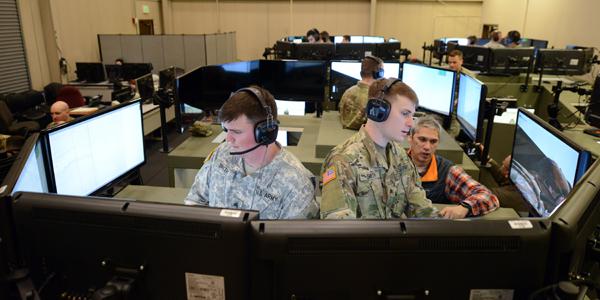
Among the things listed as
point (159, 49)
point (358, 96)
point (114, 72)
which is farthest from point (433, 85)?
point (159, 49)

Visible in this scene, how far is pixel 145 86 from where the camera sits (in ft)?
16.1

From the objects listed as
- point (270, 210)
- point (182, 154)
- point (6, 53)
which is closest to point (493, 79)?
point (182, 154)

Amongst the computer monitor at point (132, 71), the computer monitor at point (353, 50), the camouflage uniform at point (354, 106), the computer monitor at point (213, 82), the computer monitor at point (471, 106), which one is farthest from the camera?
the computer monitor at point (132, 71)

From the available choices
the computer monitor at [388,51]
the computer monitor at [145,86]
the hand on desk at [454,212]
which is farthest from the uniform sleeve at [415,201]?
the computer monitor at [388,51]

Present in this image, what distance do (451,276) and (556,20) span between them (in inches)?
304

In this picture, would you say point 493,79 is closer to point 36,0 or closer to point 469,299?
point 469,299

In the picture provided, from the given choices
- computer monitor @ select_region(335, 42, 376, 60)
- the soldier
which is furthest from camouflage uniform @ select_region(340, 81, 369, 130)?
computer monitor @ select_region(335, 42, 376, 60)

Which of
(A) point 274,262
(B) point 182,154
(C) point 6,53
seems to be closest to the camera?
(A) point 274,262

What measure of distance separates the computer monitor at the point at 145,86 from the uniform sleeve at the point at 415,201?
13.0 feet

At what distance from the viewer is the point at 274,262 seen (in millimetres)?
837

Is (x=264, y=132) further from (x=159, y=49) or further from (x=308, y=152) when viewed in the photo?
(x=159, y=49)

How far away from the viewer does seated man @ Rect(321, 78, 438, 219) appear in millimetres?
1441

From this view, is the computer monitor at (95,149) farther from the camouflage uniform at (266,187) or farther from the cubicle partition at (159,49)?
the cubicle partition at (159,49)

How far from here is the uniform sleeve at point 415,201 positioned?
159 cm
